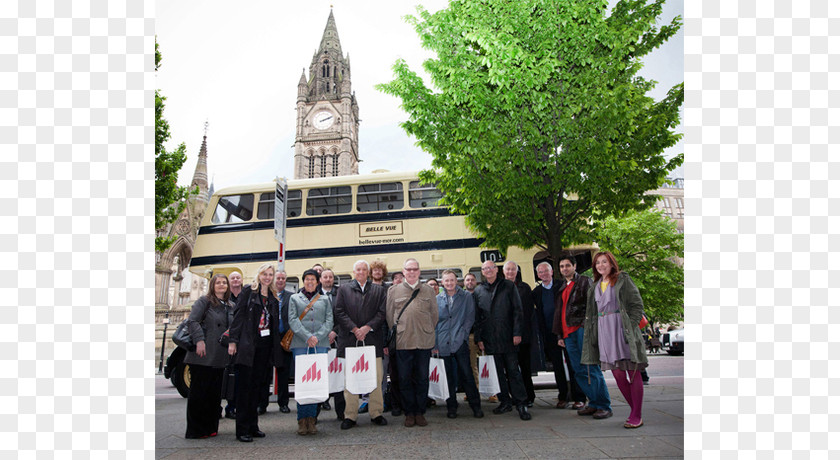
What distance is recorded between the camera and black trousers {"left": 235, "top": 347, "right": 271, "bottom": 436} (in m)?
4.11

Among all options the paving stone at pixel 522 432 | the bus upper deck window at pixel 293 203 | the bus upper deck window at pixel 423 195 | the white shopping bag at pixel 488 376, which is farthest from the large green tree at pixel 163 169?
the paving stone at pixel 522 432

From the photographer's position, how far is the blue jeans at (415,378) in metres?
4.61

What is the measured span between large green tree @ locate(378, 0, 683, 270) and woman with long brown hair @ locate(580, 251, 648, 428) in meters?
3.14

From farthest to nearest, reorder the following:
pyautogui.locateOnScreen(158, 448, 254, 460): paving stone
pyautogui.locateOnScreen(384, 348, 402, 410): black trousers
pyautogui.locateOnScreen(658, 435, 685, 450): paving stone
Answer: pyautogui.locateOnScreen(384, 348, 402, 410): black trousers
pyautogui.locateOnScreen(158, 448, 254, 460): paving stone
pyautogui.locateOnScreen(658, 435, 685, 450): paving stone

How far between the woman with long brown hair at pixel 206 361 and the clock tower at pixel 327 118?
59.7 m

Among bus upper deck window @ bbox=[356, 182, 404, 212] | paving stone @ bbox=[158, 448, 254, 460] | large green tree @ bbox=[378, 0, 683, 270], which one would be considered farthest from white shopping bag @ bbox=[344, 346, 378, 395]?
bus upper deck window @ bbox=[356, 182, 404, 212]

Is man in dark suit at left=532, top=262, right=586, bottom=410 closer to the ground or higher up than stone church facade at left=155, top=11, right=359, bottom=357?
closer to the ground

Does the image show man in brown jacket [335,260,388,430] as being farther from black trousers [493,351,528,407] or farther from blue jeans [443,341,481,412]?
black trousers [493,351,528,407]

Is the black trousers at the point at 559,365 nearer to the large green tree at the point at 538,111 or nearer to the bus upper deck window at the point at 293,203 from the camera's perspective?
the large green tree at the point at 538,111

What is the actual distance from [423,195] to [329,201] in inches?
81.8

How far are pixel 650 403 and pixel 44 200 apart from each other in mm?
6292

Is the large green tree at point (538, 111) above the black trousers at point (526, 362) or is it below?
above

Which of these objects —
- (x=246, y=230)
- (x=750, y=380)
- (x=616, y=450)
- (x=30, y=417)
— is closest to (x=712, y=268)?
→ (x=750, y=380)

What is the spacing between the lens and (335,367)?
15.2 ft
